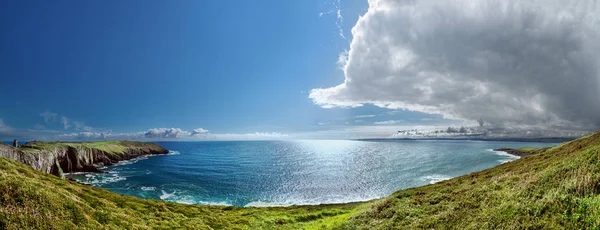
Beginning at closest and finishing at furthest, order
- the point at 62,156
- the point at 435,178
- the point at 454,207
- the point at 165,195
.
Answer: the point at 454,207 < the point at 165,195 < the point at 62,156 < the point at 435,178

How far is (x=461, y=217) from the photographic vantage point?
2038 cm

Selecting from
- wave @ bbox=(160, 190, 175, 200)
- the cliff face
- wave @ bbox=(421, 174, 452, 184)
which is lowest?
wave @ bbox=(421, 174, 452, 184)

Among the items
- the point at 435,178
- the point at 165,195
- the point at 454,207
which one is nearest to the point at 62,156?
the point at 165,195

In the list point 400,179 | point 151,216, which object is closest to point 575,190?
point 151,216

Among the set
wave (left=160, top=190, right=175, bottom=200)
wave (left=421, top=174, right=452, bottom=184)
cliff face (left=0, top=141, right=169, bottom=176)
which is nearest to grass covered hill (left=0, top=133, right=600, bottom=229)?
cliff face (left=0, top=141, right=169, bottom=176)

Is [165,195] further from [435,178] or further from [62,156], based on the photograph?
[435,178]

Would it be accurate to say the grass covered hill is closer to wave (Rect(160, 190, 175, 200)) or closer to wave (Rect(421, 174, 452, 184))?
wave (Rect(160, 190, 175, 200))

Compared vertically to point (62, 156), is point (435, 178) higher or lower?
lower

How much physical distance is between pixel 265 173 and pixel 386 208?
319ft

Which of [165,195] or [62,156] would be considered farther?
[62,156]

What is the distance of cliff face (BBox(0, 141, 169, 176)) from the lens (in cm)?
6674

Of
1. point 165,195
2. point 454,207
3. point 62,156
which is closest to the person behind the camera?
point 454,207

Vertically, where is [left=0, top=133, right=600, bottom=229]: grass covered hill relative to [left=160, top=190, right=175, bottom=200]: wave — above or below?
above

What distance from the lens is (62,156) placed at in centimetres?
10094
